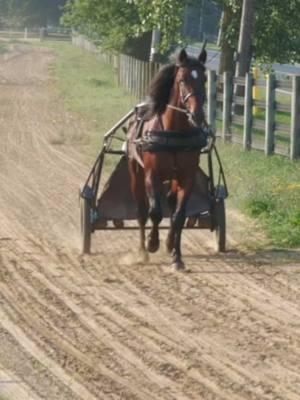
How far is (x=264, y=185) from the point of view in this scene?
734 inches

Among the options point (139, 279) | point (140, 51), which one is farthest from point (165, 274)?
point (140, 51)

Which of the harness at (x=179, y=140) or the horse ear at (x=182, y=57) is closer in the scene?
the horse ear at (x=182, y=57)

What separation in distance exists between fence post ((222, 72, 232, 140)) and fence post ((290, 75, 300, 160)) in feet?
13.2

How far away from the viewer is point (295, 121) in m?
22.0

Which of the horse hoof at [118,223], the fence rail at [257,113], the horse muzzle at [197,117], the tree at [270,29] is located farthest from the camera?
the tree at [270,29]

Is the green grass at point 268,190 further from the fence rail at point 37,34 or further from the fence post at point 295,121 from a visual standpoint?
the fence rail at point 37,34

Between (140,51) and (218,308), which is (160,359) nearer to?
Answer: (218,308)

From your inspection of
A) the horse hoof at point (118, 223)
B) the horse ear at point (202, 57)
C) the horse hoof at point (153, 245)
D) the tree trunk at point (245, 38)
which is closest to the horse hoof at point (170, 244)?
the horse hoof at point (153, 245)

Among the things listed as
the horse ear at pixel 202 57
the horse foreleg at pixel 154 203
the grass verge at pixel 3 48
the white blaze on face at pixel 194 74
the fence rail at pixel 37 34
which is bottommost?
the fence rail at pixel 37 34

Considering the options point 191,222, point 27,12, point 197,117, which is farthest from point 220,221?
point 27,12

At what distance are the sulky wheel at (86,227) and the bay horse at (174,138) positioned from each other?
2.49 feet

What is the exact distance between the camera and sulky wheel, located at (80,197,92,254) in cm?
1340

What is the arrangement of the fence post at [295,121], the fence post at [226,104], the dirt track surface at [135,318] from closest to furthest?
the dirt track surface at [135,318] < the fence post at [295,121] < the fence post at [226,104]

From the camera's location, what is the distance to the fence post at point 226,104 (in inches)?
1030
